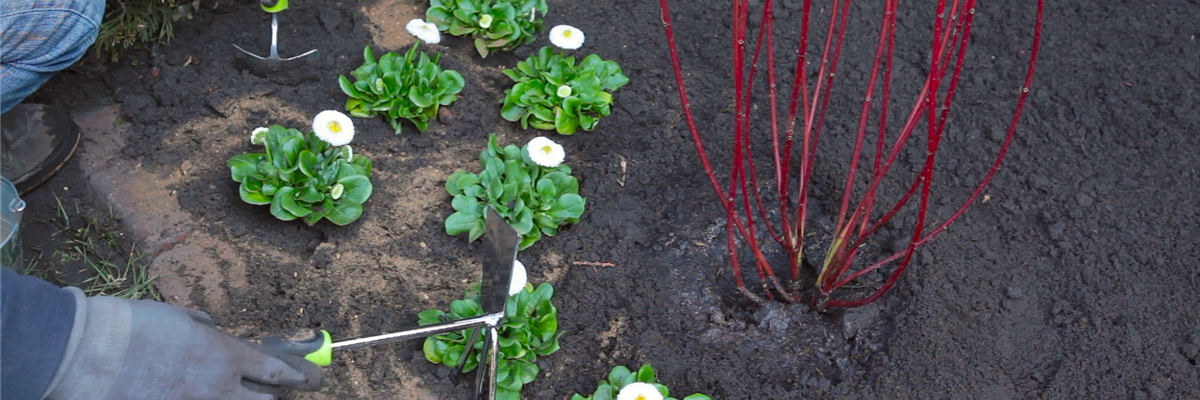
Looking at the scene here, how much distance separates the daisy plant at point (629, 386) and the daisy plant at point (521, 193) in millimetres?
478

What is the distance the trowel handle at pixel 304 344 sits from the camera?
1.76 metres

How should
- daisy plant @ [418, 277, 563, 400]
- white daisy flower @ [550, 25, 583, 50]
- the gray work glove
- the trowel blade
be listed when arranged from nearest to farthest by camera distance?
the gray work glove
the trowel blade
daisy plant @ [418, 277, 563, 400]
white daisy flower @ [550, 25, 583, 50]

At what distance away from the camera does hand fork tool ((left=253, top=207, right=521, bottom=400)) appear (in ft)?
5.84

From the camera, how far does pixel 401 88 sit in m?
2.76

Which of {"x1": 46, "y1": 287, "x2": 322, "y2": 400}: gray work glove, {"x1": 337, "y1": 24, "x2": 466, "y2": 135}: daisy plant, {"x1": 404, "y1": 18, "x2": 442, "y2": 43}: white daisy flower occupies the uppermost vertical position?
{"x1": 46, "y1": 287, "x2": 322, "y2": 400}: gray work glove

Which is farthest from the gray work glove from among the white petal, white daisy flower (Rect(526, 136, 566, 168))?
the white petal

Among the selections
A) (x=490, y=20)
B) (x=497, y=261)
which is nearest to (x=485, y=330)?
(x=497, y=261)

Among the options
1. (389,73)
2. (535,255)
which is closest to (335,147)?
(389,73)

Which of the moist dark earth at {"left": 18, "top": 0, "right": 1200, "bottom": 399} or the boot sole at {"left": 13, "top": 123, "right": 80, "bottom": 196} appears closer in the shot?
the moist dark earth at {"left": 18, "top": 0, "right": 1200, "bottom": 399}

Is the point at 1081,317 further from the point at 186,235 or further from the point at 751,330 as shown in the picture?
the point at 186,235

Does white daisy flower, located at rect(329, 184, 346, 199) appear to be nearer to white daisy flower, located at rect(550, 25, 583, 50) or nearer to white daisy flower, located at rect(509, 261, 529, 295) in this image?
white daisy flower, located at rect(509, 261, 529, 295)

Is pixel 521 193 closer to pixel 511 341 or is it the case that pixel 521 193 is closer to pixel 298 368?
pixel 511 341

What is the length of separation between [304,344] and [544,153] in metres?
1.00

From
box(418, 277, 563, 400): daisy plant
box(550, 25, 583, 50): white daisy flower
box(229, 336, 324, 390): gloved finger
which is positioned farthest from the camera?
box(550, 25, 583, 50): white daisy flower
